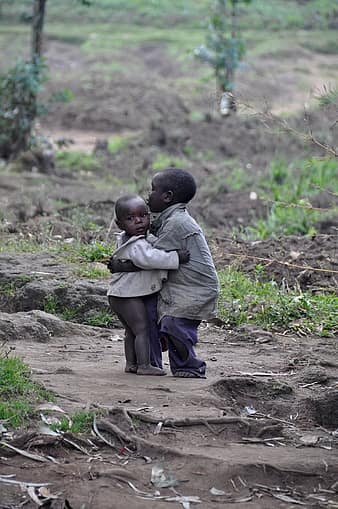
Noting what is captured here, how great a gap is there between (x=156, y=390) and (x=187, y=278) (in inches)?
28.9

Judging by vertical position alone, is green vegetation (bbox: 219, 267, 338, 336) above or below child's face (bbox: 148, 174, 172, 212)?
below

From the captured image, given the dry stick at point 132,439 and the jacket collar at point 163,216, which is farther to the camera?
the jacket collar at point 163,216

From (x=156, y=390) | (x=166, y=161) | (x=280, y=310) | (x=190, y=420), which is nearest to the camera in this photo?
(x=190, y=420)

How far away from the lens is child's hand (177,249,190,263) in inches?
221

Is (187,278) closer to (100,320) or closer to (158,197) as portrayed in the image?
(158,197)

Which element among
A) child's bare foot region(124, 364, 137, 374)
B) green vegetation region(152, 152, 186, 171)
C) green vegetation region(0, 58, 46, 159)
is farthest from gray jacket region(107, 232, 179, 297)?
green vegetation region(152, 152, 186, 171)

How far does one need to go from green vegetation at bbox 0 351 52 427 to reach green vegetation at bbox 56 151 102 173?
10.3 meters

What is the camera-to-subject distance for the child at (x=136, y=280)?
220 inches

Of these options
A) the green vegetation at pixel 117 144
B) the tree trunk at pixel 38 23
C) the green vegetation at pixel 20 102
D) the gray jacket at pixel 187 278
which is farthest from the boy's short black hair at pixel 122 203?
the green vegetation at pixel 117 144

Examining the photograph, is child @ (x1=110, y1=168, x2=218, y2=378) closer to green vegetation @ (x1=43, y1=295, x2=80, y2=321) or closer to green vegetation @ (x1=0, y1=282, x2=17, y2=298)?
green vegetation @ (x1=43, y1=295, x2=80, y2=321)

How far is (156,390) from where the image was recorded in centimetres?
524

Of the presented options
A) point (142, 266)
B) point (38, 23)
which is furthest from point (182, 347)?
point (38, 23)

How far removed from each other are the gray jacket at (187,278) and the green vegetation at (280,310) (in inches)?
65.9

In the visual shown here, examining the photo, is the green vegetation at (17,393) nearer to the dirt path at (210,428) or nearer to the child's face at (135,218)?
the dirt path at (210,428)
